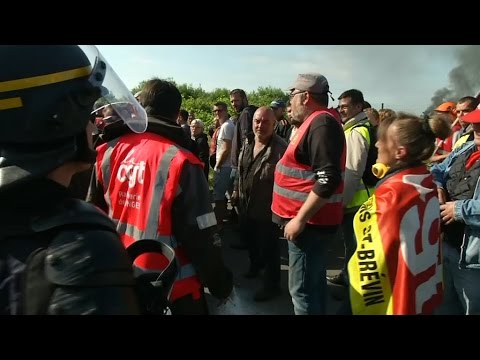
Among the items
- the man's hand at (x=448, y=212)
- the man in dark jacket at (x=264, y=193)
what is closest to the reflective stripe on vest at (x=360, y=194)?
the man in dark jacket at (x=264, y=193)

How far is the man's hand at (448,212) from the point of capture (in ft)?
8.85

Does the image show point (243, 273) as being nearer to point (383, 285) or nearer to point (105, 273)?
point (383, 285)

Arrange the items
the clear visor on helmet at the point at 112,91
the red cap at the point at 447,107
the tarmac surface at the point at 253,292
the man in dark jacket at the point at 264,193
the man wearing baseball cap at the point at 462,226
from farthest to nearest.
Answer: the red cap at the point at 447,107
the man in dark jacket at the point at 264,193
the tarmac surface at the point at 253,292
the man wearing baseball cap at the point at 462,226
the clear visor on helmet at the point at 112,91

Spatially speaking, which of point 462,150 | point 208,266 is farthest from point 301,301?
point 462,150

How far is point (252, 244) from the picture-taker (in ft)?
15.3

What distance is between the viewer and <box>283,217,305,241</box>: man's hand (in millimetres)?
2850

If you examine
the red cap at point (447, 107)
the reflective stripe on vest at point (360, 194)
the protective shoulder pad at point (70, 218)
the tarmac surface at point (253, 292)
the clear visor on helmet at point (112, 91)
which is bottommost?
the tarmac surface at point (253, 292)

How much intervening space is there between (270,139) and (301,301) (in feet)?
6.17

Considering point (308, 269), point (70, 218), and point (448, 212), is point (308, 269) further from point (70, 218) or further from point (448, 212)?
point (70, 218)

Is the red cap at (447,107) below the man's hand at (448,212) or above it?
above

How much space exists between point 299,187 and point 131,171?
49.6 inches

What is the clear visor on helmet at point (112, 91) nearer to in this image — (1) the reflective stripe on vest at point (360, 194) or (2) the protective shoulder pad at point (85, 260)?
(2) the protective shoulder pad at point (85, 260)

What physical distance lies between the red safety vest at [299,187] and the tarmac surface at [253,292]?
2.98 ft

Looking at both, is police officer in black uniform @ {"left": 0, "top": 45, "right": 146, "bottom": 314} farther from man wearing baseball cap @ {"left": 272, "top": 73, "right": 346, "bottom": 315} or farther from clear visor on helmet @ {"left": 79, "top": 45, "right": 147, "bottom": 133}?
man wearing baseball cap @ {"left": 272, "top": 73, "right": 346, "bottom": 315}
